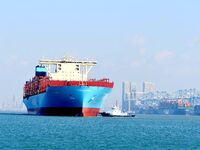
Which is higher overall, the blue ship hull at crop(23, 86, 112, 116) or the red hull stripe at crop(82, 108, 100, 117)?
the blue ship hull at crop(23, 86, 112, 116)

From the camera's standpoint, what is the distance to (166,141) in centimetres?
6425

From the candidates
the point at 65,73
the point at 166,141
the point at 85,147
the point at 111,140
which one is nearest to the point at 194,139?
the point at 166,141

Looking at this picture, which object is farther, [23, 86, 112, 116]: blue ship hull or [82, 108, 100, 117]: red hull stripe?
[82, 108, 100, 117]: red hull stripe

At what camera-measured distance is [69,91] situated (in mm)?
115625

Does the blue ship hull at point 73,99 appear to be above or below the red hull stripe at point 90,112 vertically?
above

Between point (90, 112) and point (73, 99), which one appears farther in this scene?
point (90, 112)

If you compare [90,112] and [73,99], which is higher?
[73,99]

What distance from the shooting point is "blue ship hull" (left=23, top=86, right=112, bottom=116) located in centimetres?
11562

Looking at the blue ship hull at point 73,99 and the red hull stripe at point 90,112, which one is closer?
the blue ship hull at point 73,99

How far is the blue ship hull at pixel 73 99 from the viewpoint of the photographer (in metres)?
116

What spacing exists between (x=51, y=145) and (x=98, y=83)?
63.5m

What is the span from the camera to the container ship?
116m

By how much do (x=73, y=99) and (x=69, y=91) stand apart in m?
1.59

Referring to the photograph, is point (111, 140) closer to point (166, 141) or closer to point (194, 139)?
point (166, 141)
